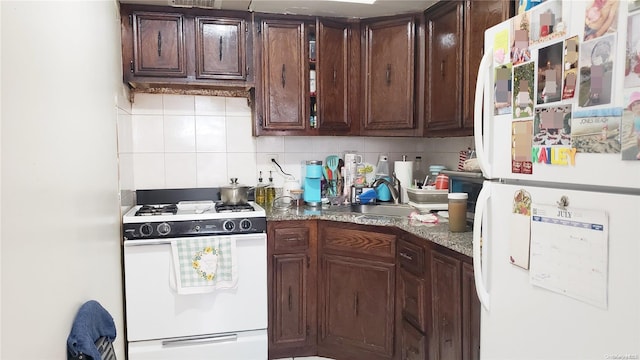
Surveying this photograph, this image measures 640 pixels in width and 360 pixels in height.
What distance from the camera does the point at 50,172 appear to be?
1.09 meters

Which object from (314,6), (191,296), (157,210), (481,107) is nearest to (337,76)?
(314,6)

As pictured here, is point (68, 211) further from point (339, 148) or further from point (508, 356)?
point (339, 148)

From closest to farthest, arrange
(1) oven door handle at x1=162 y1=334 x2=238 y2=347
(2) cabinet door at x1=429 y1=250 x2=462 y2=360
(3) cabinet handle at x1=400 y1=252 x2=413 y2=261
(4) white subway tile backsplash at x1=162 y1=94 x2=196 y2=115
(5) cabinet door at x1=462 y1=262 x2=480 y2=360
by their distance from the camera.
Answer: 1. (5) cabinet door at x1=462 y1=262 x2=480 y2=360
2. (2) cabinet door at x1=429 y1=250 x2=462 y2=360
3. (3) cabinet handle at x1=400 y1=252 x2=413 y2=261
4. (1) oven door handle at x1=162 y1=334 x2=238 y2=347
5. (4) white subway tile backsplash at x1=162 y1=94 x2=196 y2=115

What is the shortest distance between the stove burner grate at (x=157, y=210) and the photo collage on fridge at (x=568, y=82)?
1.93m

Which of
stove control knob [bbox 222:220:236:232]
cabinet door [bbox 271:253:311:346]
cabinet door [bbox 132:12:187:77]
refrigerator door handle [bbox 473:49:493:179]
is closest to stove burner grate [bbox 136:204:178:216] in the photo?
stove control knob [bbox 222:220:236:232]

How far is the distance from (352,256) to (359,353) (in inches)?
22.9

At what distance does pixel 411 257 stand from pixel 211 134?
1.66m

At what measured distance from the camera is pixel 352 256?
8.18ft

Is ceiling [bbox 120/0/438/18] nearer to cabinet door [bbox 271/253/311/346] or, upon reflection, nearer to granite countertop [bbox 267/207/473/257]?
granite countertop [bbox 267/207/473/257]

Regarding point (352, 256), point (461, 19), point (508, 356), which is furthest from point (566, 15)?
point (352, 256)

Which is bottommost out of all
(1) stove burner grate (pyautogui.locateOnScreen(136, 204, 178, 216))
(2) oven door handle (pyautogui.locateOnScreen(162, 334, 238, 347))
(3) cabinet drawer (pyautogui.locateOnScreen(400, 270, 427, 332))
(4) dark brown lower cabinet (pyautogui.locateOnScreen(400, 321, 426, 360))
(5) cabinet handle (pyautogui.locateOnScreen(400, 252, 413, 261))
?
(2) oven door handle (pyautogui.locateOnScreen(162, 334, 238, 347))

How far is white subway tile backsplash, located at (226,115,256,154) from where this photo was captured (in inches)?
119

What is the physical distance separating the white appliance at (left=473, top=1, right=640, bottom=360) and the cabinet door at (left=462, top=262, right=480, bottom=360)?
11 cm

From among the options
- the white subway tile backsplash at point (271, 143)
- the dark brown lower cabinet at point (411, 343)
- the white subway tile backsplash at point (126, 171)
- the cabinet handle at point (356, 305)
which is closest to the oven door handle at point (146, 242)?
the white subway tile backsplash at point (126, 171)
